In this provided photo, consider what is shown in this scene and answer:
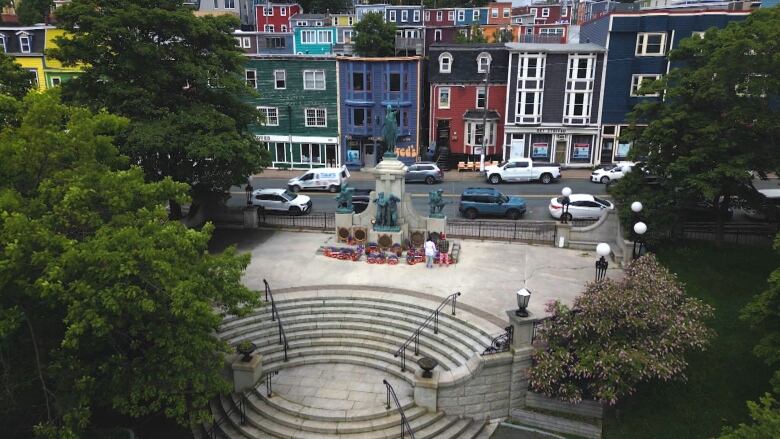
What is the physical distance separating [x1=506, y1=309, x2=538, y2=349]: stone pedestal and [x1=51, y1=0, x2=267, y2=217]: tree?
44.2 feet

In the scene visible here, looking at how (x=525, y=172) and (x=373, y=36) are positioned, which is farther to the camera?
(x=373, y=36)

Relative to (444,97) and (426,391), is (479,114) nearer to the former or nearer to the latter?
(444,97)

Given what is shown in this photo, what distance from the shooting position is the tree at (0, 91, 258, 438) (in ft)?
36.6

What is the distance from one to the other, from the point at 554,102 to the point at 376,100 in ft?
44.4

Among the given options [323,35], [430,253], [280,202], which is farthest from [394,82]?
[430,253]

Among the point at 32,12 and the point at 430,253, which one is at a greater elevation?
the point at 32,12

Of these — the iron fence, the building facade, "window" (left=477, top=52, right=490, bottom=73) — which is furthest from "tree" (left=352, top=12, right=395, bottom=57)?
the iron fence

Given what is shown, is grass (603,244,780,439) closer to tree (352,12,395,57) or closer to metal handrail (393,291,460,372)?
metal handrail (393,291,460,372)

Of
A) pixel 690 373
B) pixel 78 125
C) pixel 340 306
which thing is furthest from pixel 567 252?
pixel 78 125

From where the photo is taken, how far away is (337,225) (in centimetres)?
2583

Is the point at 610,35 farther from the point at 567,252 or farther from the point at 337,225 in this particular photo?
the point at 337,225

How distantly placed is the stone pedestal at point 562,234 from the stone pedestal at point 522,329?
Answer: 10.5 m

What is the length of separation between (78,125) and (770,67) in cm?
2246

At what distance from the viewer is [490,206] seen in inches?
1171
